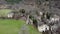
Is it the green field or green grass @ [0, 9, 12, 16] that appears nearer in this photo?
the green field

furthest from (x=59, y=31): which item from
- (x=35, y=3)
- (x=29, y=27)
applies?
(x=35, y=3)

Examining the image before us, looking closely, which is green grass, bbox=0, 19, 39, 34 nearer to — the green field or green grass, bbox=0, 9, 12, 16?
the green field

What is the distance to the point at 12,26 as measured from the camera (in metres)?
6.14

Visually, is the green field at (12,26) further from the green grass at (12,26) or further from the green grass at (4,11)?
the green grass at (4,11)

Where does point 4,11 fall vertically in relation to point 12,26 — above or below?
above

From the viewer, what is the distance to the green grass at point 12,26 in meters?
5.83

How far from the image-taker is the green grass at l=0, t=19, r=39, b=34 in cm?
583

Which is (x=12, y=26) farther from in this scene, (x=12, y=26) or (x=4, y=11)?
(x=4, y=11)

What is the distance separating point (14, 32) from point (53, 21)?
169cm

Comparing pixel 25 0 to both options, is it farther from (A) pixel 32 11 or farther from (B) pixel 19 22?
(B) pixel 19 22

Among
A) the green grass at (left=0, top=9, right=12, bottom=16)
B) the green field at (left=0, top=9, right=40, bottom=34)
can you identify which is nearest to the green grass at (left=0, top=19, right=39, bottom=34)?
the green field at (left=0, top=9, right=40, bottom=34)

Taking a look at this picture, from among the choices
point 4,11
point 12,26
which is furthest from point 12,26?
point 4,11

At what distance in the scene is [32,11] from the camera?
7078mm

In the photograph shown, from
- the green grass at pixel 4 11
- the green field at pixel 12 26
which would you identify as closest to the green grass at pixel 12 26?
the green field at pixel 12 26
